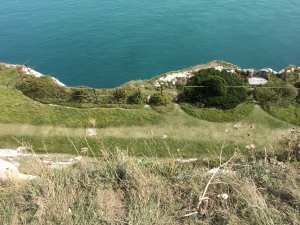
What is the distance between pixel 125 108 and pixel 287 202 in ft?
43.7

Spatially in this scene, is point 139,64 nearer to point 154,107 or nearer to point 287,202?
point 154,107

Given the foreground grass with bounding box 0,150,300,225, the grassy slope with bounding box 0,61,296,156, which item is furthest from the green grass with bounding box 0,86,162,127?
the foreground grass with bounding box 0,150,300,225

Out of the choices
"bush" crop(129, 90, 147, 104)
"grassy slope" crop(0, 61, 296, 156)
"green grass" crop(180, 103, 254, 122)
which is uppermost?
"bush" crop(129, 90, 147, 104)

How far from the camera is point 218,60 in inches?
953

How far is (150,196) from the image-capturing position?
7359mm

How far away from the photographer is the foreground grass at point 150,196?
6.77m

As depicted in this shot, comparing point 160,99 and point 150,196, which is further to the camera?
point 160,99

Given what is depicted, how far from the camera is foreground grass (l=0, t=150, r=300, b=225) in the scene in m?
6.77

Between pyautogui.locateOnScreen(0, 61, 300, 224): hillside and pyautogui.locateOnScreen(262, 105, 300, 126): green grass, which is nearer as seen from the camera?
pyautogui.locateOnScreen(0, 61, 300, 224): hillside

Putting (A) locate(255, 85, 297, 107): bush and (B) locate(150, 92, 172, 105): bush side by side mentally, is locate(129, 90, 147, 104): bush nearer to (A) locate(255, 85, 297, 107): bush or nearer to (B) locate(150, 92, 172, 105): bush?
(B) locate(150, 92, 172, 105): bush

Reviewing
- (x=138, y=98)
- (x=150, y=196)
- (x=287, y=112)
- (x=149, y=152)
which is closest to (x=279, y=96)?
(x=287, y=112)

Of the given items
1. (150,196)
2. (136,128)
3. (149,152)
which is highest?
(150,196)

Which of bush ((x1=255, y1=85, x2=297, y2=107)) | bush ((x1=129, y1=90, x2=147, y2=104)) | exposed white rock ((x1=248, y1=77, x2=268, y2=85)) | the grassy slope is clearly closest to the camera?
the grassy slope

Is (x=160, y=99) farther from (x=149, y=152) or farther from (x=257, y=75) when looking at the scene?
(x=257, y=75)
